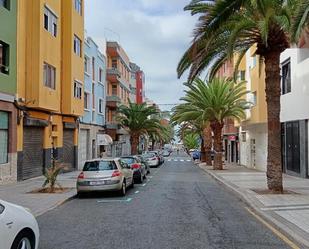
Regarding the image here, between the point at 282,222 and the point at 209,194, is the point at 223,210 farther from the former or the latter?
the point at 209,194

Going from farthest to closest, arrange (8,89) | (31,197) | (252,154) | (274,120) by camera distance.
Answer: (252,154) < (8,89) < (274,120) < (31,197)

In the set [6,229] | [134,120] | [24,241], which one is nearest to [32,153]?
[24,241]

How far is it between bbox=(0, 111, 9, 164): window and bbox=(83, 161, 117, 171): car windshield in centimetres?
540

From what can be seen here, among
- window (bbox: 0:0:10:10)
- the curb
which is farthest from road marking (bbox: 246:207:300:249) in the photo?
window (bbox: 0:0:10:10)

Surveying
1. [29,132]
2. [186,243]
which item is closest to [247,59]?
[29,132]

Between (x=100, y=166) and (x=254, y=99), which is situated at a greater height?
(x=254, y=99)

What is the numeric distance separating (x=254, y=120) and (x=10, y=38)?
21308 millimetres

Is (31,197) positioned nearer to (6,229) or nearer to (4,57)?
(4,57)

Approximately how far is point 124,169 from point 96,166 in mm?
1793

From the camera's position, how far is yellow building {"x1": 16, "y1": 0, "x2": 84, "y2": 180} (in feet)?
82.8

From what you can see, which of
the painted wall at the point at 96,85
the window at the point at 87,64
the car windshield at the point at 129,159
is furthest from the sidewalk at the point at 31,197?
the window at the point at 87,64

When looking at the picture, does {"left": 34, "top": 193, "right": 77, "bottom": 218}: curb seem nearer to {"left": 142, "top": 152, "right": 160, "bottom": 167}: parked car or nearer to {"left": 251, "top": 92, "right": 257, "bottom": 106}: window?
{"left": 251, "top": 92, "right": 257, "bottom": 106}: window

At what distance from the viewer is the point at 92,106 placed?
43906mm

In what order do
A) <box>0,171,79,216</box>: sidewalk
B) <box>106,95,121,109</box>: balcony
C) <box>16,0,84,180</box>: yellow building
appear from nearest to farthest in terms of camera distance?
<box>0,171,79,216</box>: sidewalk, <box>16,0,84,180</box>: yellow building, <box>106,95,121,109</box>: balcony
